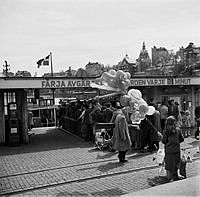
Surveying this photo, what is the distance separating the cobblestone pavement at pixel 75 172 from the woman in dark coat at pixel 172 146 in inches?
17.0

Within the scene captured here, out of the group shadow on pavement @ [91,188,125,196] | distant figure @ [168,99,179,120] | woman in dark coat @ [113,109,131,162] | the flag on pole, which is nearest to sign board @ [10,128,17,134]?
the flag on pole

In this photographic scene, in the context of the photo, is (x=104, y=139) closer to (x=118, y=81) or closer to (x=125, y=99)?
(x=118, y=81)

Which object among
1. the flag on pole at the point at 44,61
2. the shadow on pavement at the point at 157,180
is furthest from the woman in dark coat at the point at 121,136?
the flag on pole at the point at 44,61

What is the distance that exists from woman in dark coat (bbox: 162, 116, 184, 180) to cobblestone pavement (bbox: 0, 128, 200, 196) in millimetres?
432

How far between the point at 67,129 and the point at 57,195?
35.6 feet

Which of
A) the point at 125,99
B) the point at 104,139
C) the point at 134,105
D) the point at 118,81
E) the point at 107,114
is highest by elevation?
the point at 118,81

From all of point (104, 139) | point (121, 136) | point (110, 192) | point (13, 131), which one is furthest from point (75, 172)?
point (13, 131)

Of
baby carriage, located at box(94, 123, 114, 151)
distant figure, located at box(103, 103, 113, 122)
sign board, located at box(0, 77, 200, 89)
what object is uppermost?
sign board, located at box(0, 77, 200, 89)

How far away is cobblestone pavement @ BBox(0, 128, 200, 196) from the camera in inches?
220

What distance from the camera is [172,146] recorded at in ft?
18.2

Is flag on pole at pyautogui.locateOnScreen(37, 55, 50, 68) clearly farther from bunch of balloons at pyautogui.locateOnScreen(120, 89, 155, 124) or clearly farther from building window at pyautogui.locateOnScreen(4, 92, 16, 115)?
bunch of balloons at pyautogui.locateOnScreen(120, 89, 155, 124)

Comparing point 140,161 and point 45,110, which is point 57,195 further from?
point 45,110

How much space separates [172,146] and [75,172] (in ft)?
8.29

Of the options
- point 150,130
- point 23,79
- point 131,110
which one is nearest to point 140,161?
point 150,130
